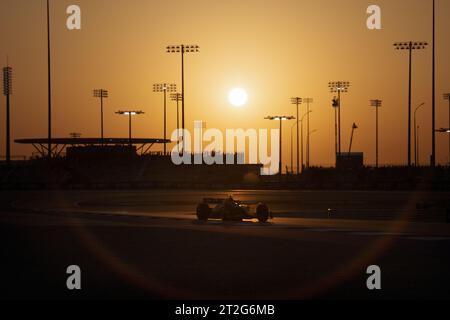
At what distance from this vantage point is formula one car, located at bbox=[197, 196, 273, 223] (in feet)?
106

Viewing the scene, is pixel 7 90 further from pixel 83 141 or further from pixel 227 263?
pixel 227 263

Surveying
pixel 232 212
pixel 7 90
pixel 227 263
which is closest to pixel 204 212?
pixel 232 212

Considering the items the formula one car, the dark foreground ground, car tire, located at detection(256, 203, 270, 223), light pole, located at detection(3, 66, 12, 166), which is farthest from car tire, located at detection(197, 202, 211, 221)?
light pole, located at detection(3, 66, 12, 166)

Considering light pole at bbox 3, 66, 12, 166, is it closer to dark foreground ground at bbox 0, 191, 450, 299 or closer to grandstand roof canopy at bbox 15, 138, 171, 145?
grandstand roof canopy at bbox 15, 138, 171, 145

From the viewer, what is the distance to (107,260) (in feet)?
55.4

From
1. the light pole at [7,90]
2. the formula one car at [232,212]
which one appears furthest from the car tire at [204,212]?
the light pole at [7,90]

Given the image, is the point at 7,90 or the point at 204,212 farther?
the point at 7,90

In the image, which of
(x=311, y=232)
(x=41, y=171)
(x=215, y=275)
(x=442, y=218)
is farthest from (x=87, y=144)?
(x=215, y=275)

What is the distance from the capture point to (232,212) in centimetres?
3312

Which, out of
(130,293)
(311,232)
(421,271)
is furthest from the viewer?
(311,232)

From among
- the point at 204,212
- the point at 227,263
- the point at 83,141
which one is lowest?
the point at 204,212
